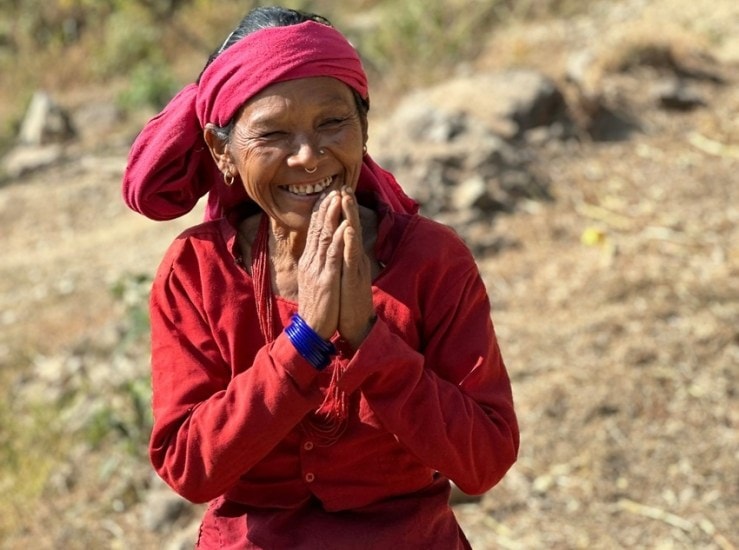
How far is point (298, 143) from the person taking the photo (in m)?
2.12

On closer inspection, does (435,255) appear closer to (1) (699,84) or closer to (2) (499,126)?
(2) (499,126)

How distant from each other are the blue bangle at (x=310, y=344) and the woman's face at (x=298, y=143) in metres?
0.21

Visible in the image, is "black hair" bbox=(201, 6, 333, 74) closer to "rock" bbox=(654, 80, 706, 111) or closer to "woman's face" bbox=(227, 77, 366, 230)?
"woman's face" bbox=(227, 77, 366, 230)

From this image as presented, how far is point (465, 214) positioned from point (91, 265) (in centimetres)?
303

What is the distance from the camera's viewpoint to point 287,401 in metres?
2.04

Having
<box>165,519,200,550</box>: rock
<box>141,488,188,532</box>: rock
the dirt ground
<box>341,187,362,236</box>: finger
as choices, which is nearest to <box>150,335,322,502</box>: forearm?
<box>341,187,362,236</box>: finger

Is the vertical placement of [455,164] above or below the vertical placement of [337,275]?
below

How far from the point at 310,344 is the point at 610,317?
122 inches

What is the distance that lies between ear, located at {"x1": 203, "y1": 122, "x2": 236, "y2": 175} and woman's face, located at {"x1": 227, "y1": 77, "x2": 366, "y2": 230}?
6 centimetres

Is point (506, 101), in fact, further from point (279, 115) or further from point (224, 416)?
point (224, 416)

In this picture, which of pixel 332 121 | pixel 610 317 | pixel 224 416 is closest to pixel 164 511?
pixel 610 317

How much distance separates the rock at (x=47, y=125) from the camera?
11.2 m

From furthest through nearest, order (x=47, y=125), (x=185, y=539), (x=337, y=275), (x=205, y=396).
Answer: (x=47, y=125)
(x=185, y=539)
(x=205, y=396)
(x=337, y=275)

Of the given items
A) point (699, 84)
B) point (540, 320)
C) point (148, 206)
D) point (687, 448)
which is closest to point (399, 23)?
point (699, 84)
